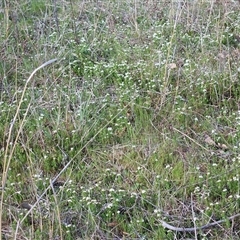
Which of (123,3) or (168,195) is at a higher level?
(123,3)

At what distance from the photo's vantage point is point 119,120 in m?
3.71

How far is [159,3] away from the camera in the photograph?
528cm

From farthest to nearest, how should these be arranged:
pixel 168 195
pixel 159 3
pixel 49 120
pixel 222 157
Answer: pixel 159 3
pixel 49 120
pixel 222 157
pixel 168 195

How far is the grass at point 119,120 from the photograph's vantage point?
2.98 metres

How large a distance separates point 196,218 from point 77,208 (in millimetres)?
668

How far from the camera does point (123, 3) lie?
5332 mm

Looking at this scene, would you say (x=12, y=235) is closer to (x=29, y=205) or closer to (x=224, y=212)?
(x=29, y=205)

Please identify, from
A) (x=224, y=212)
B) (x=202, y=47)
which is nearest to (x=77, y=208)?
(x=224, y=212)

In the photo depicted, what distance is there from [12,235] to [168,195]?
902 millimetres

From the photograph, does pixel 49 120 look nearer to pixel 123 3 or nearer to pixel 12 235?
pixel 12 235

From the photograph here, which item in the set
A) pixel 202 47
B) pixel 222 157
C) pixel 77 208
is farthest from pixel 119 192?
pixel 202 47

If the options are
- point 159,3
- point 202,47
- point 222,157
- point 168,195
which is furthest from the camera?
point 159,3

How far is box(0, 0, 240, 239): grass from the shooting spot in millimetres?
2982

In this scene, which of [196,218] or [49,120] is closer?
[196,218]
